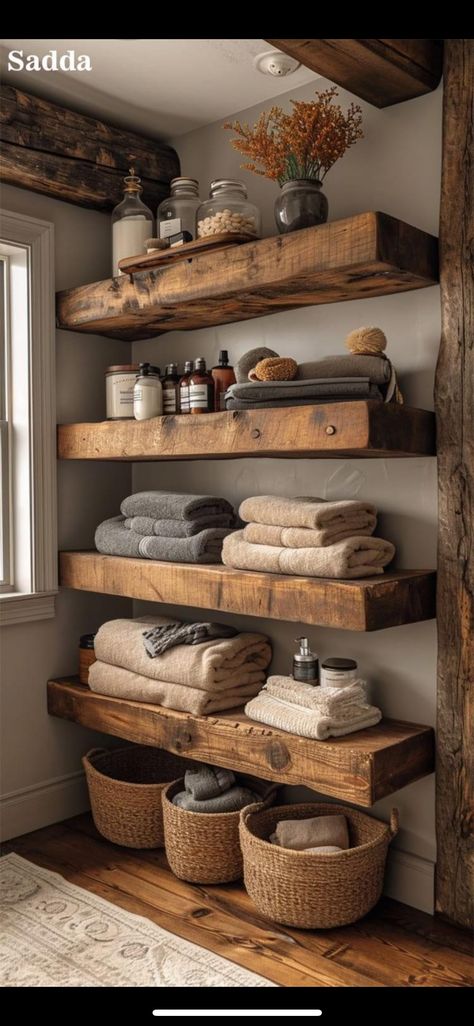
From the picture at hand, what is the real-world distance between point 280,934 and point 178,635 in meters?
0.80

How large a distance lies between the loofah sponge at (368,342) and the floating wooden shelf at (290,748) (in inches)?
36.3

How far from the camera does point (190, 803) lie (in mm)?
2277

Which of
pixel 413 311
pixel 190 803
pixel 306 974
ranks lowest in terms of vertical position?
pixel 306 974

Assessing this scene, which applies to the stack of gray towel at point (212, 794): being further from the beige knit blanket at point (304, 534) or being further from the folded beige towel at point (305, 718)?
the beige knit blanket at point (304, 534)

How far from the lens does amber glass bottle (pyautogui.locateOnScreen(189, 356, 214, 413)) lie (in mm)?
2354

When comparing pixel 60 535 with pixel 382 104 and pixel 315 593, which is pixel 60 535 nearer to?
pixel 315 593

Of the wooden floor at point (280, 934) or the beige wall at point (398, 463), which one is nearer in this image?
the wooden floor at point (280, 934)

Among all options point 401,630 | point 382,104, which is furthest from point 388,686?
point 382,104

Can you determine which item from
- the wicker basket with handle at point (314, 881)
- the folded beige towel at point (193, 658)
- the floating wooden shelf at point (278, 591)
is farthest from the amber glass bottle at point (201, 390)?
the wicker basket with handle at point (314, 881)

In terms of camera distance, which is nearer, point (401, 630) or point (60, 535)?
point (401, 630)

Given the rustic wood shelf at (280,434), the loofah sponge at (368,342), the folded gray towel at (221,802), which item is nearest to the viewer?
the rustic wood shelf at (280,434)

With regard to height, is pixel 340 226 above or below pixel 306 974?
above

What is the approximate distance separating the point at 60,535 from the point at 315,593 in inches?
41.6

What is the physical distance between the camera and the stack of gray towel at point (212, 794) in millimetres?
2271
